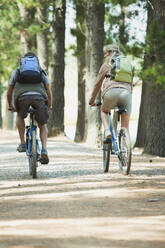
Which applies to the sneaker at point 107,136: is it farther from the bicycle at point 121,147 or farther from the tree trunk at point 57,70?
the tree trunk at point 57,70

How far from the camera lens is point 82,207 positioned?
6141mm

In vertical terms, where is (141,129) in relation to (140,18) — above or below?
below

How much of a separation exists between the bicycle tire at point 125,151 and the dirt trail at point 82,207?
15cm

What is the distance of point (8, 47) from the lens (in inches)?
1342

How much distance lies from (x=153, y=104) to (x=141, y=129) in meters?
5.60

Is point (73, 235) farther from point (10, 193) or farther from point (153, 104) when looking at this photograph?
point (153, 104)

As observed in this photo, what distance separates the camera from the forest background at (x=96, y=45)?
1377 cm

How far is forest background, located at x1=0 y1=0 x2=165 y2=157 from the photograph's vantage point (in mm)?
13773

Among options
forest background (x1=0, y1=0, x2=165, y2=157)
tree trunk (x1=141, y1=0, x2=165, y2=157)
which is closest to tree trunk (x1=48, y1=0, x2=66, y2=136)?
forest background (x1=0, y1=0, x2=165, y2=157)

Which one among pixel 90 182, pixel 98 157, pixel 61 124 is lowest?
pixel 61 124

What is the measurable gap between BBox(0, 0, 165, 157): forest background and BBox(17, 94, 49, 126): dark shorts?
17.0 feet

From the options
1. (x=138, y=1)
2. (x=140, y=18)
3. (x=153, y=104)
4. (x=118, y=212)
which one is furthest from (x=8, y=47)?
(x=118, y=212)

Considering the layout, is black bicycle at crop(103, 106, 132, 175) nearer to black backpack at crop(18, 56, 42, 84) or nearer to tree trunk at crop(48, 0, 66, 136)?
black backpack at crop(18, 56, 42, 84)

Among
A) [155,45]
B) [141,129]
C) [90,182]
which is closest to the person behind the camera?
[90,182]
